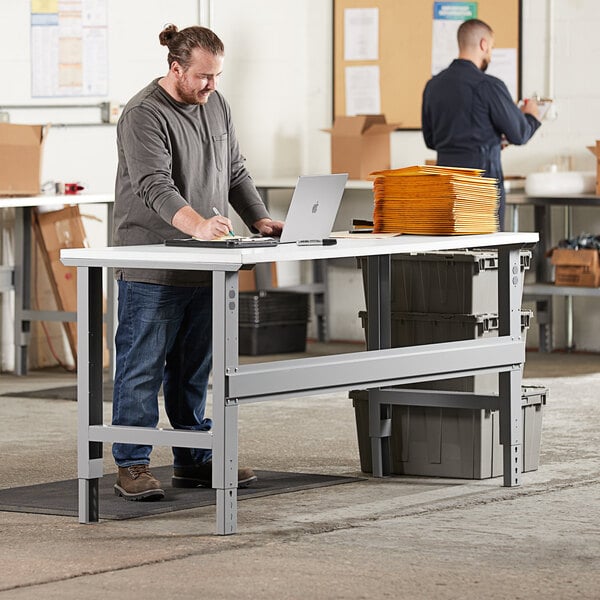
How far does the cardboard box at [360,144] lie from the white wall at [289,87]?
1.16 ft

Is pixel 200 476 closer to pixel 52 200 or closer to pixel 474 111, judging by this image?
pixel 52 200

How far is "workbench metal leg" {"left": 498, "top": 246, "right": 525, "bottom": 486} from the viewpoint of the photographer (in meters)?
5.25

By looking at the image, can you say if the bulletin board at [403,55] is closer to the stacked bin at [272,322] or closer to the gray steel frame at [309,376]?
the stacked bin at [272,322]

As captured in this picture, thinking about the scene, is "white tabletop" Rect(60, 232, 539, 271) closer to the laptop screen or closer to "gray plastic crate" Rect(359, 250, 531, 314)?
the laptop screen

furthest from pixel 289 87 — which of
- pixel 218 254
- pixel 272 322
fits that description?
pixel 218 254

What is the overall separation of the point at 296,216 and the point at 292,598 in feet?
4.45

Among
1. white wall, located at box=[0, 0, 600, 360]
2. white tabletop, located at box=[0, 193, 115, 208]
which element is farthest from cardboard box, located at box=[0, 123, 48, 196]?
white wall, located at box=[0, 0, 600, 360]

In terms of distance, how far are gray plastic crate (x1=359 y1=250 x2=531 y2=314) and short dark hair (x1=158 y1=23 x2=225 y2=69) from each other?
1.08 meters

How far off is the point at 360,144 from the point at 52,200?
90.9 inches

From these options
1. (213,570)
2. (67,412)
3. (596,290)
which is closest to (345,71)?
(596,290)

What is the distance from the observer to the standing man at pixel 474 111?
7.84m

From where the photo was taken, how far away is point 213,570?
4.04m

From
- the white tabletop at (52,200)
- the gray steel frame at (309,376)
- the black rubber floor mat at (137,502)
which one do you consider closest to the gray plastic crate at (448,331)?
the gray steel frame at (309,376)

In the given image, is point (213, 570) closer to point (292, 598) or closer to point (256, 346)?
point (292, 598)
